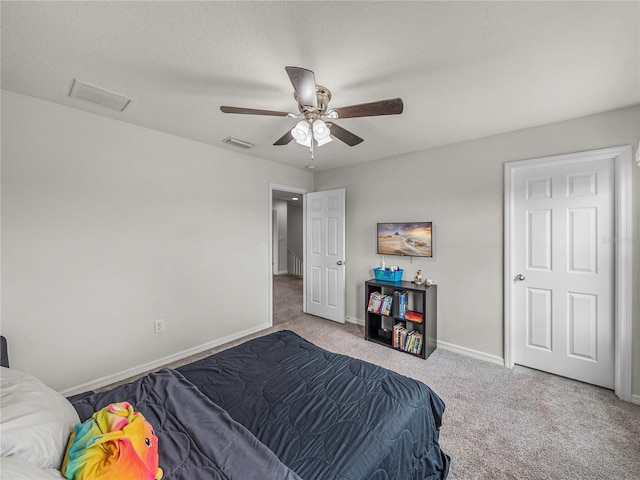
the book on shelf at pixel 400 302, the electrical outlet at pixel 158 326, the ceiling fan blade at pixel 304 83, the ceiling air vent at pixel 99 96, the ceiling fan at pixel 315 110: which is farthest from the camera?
the book on shelf at pixel 400 302

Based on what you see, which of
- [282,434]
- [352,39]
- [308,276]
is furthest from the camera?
[308,276]

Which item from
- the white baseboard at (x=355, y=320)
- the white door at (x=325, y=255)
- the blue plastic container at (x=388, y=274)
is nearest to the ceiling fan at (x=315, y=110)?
the blue plastic container at (x=388, y=274)

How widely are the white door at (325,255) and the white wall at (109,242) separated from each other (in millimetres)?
1249

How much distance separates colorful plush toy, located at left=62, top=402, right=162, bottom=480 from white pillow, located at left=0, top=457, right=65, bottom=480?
71mm

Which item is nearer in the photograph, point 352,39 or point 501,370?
point 352,39

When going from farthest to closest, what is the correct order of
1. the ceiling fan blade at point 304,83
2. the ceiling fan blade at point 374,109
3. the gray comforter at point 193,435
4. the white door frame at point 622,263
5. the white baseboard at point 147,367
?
1. the white baseboard at point 147,367
2. the white door frame at point 622,263
3. the ceiling fan blade at point 374,109
4. the ceiling fan blade at point 304,83
5. the gray comforter at point 193,435

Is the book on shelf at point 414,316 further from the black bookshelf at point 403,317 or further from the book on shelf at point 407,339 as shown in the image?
the book on shelf at point 407,339

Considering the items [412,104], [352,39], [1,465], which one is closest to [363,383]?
[1,465]

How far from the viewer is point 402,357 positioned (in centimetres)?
299

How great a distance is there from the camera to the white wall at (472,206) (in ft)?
7.65

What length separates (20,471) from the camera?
660 millimetres

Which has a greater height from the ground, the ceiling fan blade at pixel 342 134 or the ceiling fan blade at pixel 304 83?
the ceiling fan blade at pixel 304 83

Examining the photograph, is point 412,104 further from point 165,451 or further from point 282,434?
point 165,451

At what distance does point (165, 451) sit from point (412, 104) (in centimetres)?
263
